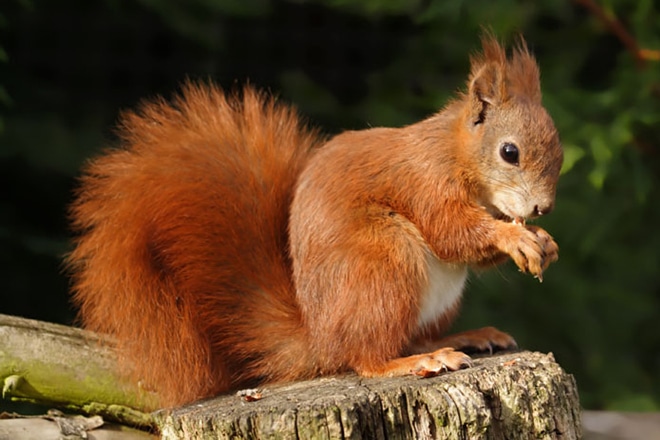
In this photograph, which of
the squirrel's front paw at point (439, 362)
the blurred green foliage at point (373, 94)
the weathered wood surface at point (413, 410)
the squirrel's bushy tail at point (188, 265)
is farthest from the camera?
the blurred green foliage at point (373, 94)

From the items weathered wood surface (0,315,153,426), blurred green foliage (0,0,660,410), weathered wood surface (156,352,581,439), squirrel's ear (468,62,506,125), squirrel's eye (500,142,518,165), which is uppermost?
blurred green foliage (0,0,660,410)

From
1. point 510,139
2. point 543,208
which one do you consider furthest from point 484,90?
point 543,208

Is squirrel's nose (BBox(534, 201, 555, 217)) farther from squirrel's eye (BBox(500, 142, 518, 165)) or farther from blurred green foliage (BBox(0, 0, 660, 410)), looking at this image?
blurred green foliage (BBox(0, 0, 660, 410))

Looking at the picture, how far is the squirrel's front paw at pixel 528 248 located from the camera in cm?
189

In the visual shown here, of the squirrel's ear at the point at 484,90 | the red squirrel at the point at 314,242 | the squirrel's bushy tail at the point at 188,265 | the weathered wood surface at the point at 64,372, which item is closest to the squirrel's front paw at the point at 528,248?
the red squirrel at the point at 314,242

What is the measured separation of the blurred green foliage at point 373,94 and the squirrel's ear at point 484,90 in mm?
1023

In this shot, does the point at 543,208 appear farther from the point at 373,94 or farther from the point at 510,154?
the point at 373,94

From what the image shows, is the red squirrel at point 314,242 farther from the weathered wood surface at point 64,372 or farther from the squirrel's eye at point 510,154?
the weathered wood surface at point 64,372

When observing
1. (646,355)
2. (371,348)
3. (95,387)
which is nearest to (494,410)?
(371,348)

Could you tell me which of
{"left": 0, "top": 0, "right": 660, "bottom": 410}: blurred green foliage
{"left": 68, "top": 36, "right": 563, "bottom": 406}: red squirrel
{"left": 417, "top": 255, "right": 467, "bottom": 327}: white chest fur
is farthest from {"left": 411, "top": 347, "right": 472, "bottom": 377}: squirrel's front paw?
{"left": 0, "top": 0, "right": 660, "bottom": 410}: blurred green foliage

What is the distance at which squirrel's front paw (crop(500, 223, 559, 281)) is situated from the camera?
189 centimetres

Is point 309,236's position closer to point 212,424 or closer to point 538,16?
point 212,424

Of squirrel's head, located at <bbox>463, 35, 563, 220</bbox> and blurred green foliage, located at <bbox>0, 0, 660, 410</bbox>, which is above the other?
blurred green foliage, located at <bbox>0, 0, 660, 410</bbox>

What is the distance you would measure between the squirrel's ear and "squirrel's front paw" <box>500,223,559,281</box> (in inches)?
9.9
